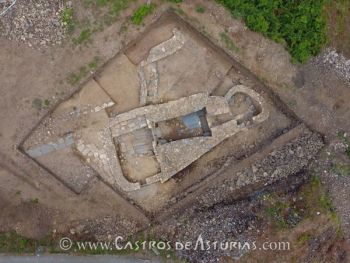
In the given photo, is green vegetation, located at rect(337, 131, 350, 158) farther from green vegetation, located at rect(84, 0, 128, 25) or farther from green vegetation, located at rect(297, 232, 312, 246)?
green vegetation, located at rect(84, 0, 128, 25)

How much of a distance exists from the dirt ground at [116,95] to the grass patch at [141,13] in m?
0.22

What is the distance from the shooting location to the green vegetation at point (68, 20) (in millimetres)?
17953

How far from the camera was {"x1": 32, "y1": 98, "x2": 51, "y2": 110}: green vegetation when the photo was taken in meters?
18.0

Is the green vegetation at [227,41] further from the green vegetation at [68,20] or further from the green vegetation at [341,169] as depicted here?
the green vegetation at [341,169]

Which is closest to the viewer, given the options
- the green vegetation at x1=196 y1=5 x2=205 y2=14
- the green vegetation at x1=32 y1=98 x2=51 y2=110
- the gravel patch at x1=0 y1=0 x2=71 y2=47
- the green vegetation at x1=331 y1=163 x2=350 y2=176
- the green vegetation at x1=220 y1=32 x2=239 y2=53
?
the gravel patch at x1=0 y1=0 x2=71 y2=47

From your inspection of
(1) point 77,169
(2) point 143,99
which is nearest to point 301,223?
(2) point 143,99

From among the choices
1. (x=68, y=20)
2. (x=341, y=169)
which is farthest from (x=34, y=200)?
(x=341, y=169)

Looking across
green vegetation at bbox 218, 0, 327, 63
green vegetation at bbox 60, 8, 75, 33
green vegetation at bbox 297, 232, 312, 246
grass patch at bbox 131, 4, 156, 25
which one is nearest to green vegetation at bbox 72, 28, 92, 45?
green vegetation at bbox 60, 8, 75, 33

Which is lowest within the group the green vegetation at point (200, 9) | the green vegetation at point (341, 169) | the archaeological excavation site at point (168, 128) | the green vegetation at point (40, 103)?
the green vegetation at point (341, 169)

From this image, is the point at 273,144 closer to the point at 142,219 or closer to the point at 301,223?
the point at 301,223

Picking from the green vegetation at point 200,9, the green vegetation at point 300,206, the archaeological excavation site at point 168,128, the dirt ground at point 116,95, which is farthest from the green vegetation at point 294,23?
the green vegetation at point 300,206

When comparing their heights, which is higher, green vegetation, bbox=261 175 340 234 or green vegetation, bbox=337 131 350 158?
green vegetation, bbox=337 131 350 158

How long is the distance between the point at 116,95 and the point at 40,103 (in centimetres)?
305

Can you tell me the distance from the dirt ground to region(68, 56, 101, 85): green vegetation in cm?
12
